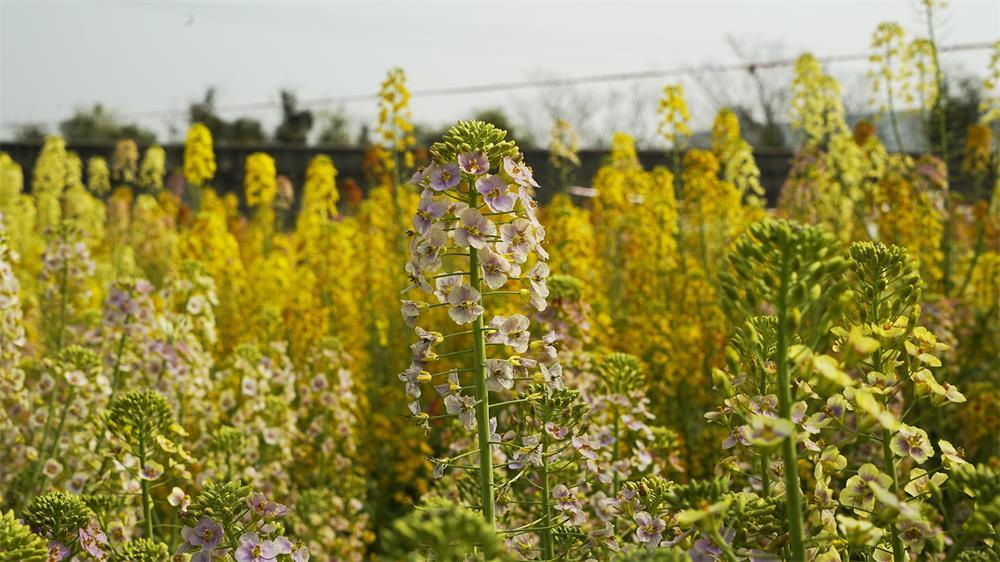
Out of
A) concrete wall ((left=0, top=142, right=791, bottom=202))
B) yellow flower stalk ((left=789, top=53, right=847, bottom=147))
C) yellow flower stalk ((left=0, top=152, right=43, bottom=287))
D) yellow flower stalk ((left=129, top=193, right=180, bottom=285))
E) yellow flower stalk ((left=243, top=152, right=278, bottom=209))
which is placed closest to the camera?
yellow flower stalk ((left=789, top=53, right=847, bottom=147))

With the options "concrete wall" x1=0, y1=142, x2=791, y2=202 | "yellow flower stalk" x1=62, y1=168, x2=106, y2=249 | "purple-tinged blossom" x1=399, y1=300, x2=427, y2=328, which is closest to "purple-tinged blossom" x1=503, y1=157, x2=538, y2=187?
"purple-tinged blossom" x1=399, y1=300, x2=427, y2=328

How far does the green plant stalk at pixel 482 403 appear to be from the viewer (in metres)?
1.92

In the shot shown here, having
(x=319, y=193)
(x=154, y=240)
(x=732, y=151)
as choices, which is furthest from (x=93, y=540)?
(x=154, y=240)

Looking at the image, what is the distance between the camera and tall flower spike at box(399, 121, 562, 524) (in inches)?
78.1

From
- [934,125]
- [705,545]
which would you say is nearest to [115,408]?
[705,545]

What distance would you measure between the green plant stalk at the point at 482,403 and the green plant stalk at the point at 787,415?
70cm

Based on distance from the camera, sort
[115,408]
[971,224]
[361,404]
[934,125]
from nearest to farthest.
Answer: [115,408] < [361,404] < [934,125] < [971,224]

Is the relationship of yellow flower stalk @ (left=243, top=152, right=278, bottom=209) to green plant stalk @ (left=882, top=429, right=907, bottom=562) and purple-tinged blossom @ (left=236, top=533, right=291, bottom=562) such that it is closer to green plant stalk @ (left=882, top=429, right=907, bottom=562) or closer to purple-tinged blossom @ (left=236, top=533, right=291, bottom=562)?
purple-tinged blossom @ (left=236, top=533, right=291, bottom=562)

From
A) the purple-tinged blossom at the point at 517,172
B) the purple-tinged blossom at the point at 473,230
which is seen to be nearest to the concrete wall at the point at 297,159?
the purple-tinged blossom at the point at 517,172

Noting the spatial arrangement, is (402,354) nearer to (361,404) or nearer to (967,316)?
(361,404)

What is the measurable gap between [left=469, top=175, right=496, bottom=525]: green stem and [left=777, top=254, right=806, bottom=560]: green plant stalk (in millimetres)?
699

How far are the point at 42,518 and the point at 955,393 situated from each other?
230 cm

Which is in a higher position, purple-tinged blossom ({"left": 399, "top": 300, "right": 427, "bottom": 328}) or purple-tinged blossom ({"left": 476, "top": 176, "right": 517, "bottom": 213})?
purple-tinged blossom ({"left": 476, "top": 176, "right": 517, "bottom": 213})

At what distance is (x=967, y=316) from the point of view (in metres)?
6.31
